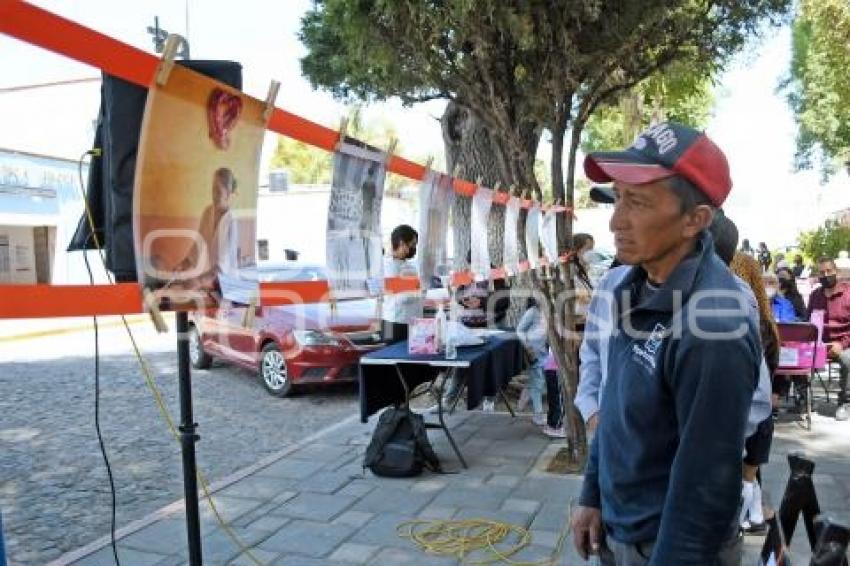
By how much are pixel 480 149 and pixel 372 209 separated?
5.76m

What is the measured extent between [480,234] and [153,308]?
3441 mm

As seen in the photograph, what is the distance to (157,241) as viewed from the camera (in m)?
2.19

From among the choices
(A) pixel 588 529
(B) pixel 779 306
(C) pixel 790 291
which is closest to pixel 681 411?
(A) pixel 588 529

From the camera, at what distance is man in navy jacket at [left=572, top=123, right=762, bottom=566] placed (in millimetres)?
1576

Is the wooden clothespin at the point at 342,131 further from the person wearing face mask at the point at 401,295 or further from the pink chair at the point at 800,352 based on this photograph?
the pink chair at the point at 800,352

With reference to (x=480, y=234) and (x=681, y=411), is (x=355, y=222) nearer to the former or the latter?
(x=681, y=411)

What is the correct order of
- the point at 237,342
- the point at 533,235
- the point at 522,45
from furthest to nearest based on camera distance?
the point at 237,342
the point at 533,235
the point at 522,45

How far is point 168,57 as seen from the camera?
6.70 ft

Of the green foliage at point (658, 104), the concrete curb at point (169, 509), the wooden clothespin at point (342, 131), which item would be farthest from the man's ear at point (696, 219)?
the green foliage at point (658, 104)

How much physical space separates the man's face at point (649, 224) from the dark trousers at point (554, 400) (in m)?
4.69

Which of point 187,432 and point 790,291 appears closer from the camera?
point 187,432

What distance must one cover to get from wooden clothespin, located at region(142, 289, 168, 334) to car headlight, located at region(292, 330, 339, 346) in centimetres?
624

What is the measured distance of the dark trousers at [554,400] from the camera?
21.1 ft

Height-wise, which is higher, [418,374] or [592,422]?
[592,422]
